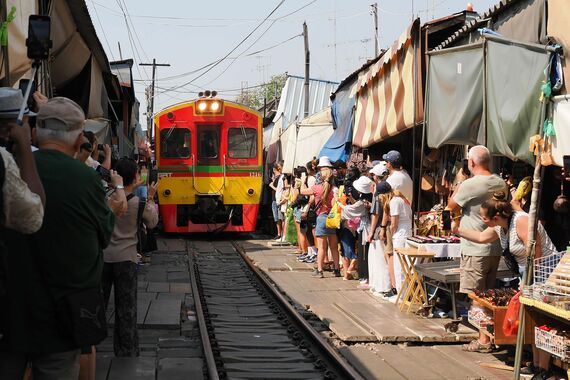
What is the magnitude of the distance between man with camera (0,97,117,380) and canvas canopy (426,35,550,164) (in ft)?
14.3

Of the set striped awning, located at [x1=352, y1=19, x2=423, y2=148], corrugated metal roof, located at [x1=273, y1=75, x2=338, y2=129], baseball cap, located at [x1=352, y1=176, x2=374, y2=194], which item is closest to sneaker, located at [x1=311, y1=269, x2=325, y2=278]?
striped awning, located at [x1=352, y1=19, x2=423, y2=148]

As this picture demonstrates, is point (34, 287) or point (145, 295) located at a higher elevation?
point (34, 287)

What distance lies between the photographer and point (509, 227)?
7.14 metres

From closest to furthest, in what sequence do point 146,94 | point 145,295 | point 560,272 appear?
point 560,272
point 145,295
point 146,94

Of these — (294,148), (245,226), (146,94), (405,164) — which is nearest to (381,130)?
(405,164)

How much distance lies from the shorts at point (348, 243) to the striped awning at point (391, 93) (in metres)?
1.40

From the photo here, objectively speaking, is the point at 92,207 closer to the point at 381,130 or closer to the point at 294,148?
the point at 381,130

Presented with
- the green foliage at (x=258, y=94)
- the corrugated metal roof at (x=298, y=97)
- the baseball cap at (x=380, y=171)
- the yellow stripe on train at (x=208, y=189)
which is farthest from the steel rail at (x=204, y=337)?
the green foliage at (x=258, y=94)

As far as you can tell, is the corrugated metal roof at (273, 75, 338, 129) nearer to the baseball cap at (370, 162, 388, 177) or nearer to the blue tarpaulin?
the blue tarpaulin

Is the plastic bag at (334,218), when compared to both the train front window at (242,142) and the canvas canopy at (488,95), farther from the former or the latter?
the train front window at (242,142)

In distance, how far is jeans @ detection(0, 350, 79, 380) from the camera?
3699 millimetres

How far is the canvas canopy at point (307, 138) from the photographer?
18.4 m

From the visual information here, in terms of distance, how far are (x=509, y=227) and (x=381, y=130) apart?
5.31 m

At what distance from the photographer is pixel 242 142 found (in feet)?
69.4
